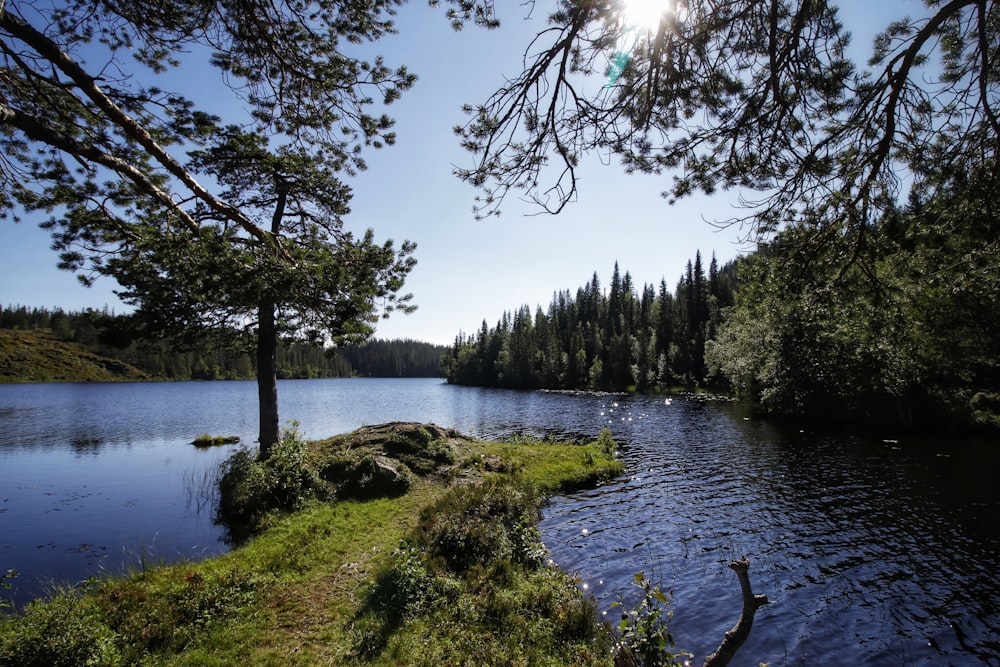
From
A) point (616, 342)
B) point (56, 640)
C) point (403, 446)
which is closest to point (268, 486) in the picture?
point (403, 446)

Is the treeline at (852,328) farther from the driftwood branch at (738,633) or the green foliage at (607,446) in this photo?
the green foliage at (607,446)

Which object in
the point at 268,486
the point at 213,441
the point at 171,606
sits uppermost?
the point at 268,486

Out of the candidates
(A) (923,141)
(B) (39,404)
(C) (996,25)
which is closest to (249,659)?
(A) (923,141)

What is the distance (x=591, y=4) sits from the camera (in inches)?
165

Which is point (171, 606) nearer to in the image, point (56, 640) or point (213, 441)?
point (56, 640)

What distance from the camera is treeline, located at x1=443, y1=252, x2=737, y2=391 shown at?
94312 millimetres

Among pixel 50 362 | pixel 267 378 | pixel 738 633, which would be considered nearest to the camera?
pixel 738 633

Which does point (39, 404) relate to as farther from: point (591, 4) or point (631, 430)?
point (591, 4)

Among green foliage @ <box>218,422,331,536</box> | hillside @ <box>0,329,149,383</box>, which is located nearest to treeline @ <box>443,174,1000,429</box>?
green foliage @ <box>218,422,331,536</box>

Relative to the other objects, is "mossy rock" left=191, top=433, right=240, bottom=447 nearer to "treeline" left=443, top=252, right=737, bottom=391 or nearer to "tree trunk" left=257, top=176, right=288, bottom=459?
"tree trunk" left=257, top=176, right=288, bottom=459

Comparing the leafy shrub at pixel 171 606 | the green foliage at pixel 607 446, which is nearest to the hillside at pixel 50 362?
the green foliage at pixel 607 446

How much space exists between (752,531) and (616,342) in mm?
92329

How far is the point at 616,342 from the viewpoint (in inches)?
4124

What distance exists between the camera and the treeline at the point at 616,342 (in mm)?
94312
